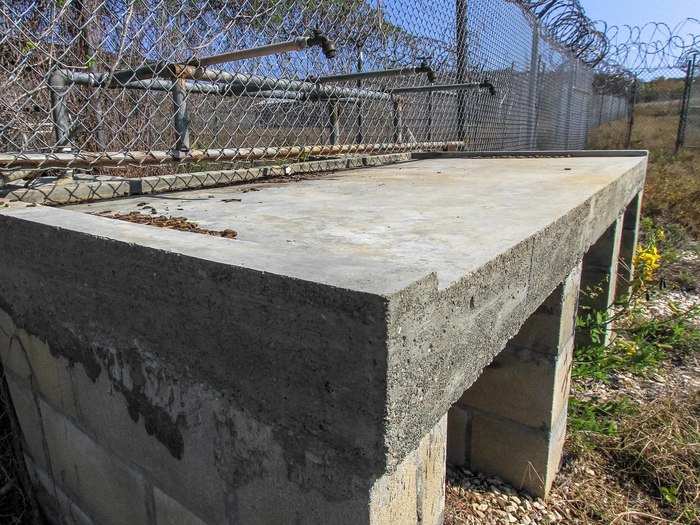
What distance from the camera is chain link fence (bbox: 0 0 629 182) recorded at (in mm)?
2100

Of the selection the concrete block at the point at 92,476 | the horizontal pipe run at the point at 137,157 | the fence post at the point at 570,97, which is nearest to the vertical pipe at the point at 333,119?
the horizontal pipe run at the point at 137,157

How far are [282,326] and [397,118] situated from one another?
370 centimetres

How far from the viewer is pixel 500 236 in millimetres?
1180

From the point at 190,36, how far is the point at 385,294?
2208 millimetres

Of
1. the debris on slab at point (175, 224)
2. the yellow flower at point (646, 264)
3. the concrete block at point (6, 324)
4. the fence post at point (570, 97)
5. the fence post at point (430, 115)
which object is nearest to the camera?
the debris on slab at point (175, 224)

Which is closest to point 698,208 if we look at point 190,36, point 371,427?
point 190,36

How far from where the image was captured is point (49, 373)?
5.17 ft

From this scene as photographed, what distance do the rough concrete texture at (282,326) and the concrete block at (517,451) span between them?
719 mm

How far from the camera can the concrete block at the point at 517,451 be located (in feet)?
6.23

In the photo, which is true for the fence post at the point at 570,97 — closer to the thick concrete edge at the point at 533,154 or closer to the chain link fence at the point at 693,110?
the chain link fence at the point at 693,110

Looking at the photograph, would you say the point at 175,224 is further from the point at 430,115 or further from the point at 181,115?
the point at 430,115

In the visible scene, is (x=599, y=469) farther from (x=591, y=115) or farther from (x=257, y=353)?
(x=591, y=115)

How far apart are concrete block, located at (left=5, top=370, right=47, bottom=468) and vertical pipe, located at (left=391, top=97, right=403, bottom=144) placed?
3.24 meters

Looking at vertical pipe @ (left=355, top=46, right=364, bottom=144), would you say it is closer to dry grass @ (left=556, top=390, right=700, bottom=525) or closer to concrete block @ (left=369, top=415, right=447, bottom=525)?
dry grass @ (left=556, top=390, right=700, bottom=525)
